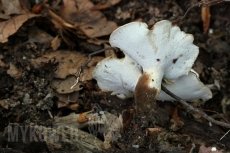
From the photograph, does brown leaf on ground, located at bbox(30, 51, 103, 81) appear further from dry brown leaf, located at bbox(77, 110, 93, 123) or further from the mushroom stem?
the mushroom stem

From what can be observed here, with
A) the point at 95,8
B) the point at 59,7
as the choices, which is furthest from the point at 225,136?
the point at 59,7

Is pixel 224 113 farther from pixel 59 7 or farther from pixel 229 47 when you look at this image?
pixel 59 7

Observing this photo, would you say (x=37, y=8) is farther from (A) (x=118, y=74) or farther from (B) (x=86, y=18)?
(A) (x=118, y=74)

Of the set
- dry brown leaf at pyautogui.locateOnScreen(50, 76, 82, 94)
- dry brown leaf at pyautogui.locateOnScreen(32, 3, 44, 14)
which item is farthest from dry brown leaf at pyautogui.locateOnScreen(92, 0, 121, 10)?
dry brown leaf at pyautogui.locateOnScreen(50, 76, 82, 94)

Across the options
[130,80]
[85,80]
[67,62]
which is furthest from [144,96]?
[67,62]

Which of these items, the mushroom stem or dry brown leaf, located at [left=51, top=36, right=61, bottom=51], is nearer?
the mushroom stem

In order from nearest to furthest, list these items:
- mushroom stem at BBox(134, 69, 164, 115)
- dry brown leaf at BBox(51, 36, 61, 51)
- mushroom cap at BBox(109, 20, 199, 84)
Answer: mushroom cap at BBox(109, 20, 199, 84) → mushroom stem at BBox(134, 69, 164, 115) → dry brown leaf at BBox(51, 36, 61, 51)
